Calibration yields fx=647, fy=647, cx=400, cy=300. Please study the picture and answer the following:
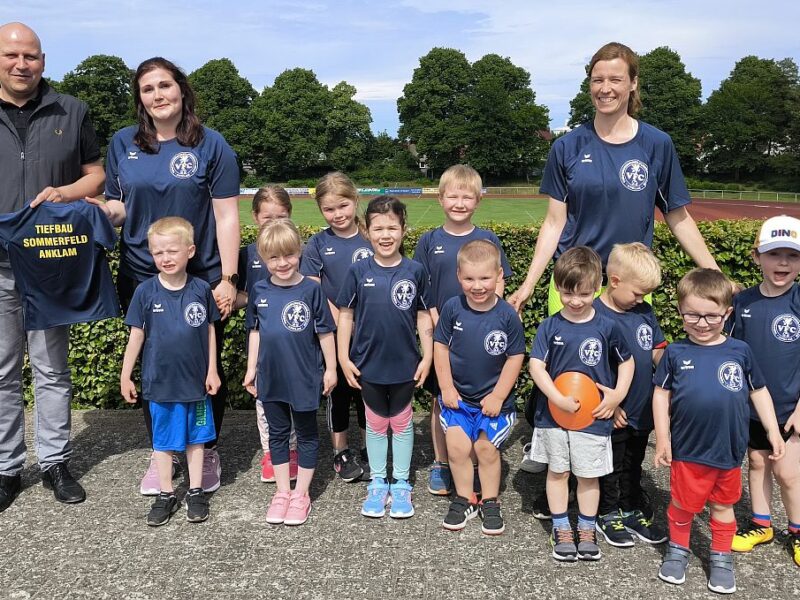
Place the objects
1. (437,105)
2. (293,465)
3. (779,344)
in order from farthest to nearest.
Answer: (437,105), (293,465), (779,344)

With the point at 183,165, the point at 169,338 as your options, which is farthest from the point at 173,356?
the point at 183,165

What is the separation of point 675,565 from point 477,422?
1.24 metres

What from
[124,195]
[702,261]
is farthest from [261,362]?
[702,261]

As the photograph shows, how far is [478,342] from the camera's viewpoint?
3711mm

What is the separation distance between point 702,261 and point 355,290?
82.2 inches

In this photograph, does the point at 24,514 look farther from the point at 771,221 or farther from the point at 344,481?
the point at 771,221

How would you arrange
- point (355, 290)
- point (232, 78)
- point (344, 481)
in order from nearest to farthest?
point (355, 290)
point (344, 481)
point (232, 78)

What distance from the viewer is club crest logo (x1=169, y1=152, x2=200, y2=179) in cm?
399

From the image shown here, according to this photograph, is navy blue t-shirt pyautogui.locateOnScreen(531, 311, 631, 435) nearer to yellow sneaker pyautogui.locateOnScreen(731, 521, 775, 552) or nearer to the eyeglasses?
the eyeglasses

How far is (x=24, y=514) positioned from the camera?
12.9 feet

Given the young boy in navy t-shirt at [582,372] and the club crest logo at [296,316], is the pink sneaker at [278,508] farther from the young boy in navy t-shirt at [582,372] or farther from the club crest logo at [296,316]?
the young boy in navy t-shirt at [582,372]

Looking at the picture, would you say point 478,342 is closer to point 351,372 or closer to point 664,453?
point 351,372

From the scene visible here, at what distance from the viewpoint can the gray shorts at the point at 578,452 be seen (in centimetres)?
348

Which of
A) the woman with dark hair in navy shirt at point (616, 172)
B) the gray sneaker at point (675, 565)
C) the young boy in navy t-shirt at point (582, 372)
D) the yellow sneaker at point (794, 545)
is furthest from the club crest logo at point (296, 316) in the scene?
the yellow sneaker at point (794, 545)
